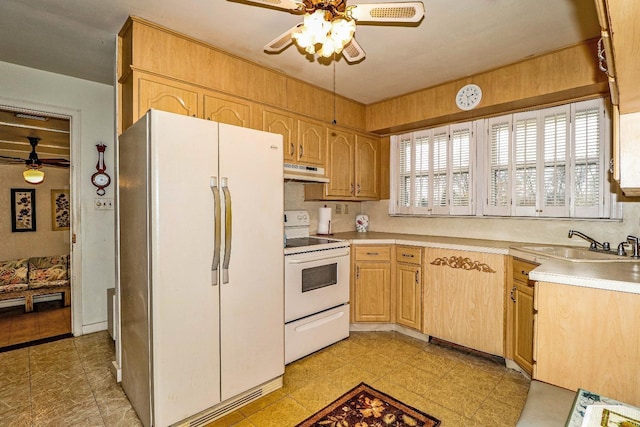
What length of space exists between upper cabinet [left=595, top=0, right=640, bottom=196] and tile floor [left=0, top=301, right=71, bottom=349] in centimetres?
450

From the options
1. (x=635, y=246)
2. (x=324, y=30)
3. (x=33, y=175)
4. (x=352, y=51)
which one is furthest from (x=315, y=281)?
(x=33, y=175)

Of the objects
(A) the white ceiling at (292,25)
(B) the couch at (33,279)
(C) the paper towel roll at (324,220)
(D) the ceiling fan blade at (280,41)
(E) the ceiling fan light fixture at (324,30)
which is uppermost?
(A) the white ceiling at (292,25)

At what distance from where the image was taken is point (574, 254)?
2.40m

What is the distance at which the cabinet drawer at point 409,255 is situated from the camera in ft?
10.0

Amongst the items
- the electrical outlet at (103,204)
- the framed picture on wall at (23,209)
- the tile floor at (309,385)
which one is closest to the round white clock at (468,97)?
the tile floor at (309,385)

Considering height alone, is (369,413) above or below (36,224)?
below

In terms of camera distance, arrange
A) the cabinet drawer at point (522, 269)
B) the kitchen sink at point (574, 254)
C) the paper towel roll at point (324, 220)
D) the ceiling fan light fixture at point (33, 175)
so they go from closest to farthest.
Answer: the kitchen sink at point (574, 254) < the cabinet drawer at point (522, 269) < the paper towel roll at point (324, 220) < the ceiling fan light fixture at point (33, 175)

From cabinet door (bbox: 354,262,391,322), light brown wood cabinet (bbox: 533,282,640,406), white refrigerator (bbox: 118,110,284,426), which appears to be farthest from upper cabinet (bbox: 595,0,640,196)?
cabinet door (bbox: 354,262,391,322)

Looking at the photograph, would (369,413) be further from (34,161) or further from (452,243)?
(34,161)

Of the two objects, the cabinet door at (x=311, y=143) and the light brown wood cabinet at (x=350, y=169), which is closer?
the cabinet door at (x=311, y=143)

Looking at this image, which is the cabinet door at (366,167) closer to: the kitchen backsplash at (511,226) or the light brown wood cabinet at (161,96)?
the kitchen backsplash at (511,226)

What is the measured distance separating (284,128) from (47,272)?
4144 millimetres

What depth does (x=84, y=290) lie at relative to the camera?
3186mm

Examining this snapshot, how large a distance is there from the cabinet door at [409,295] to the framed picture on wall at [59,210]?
19.0ft
